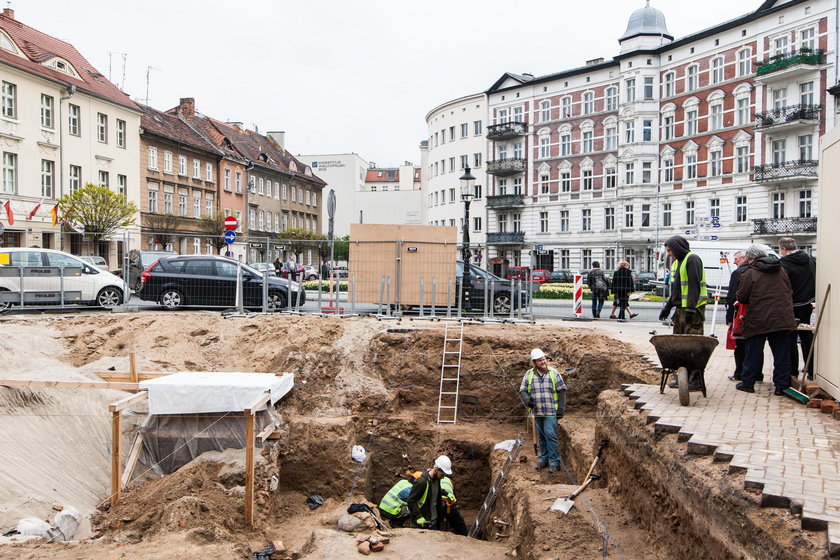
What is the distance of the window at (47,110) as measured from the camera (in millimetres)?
31422

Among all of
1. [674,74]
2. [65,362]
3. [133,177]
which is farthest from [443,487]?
[674,74]

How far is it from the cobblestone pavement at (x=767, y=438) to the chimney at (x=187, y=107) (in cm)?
4629

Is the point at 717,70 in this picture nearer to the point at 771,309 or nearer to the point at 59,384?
the point at 771,309

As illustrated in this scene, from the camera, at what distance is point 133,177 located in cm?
3766

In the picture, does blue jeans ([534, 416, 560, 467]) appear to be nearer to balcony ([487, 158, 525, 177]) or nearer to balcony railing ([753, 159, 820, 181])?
balcony railing ([753, 159, 820, 181])

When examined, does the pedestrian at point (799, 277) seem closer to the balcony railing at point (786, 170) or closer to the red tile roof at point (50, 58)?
the balcony railing at point (786, 170)

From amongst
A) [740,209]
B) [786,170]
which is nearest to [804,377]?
[786,170]

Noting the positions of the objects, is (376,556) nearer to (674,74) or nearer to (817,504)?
(817,504)

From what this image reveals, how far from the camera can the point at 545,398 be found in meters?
9.53

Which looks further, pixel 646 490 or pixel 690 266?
pixel 690 266

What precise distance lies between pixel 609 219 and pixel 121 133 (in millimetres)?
30124

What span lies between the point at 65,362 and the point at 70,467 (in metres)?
4.28

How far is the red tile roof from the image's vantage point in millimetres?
Result: 30702

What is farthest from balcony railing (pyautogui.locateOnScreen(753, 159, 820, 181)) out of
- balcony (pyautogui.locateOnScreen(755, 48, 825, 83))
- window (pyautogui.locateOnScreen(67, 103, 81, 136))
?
window (pyautogui.locateOnScreen(67, 103, 81, 136))
